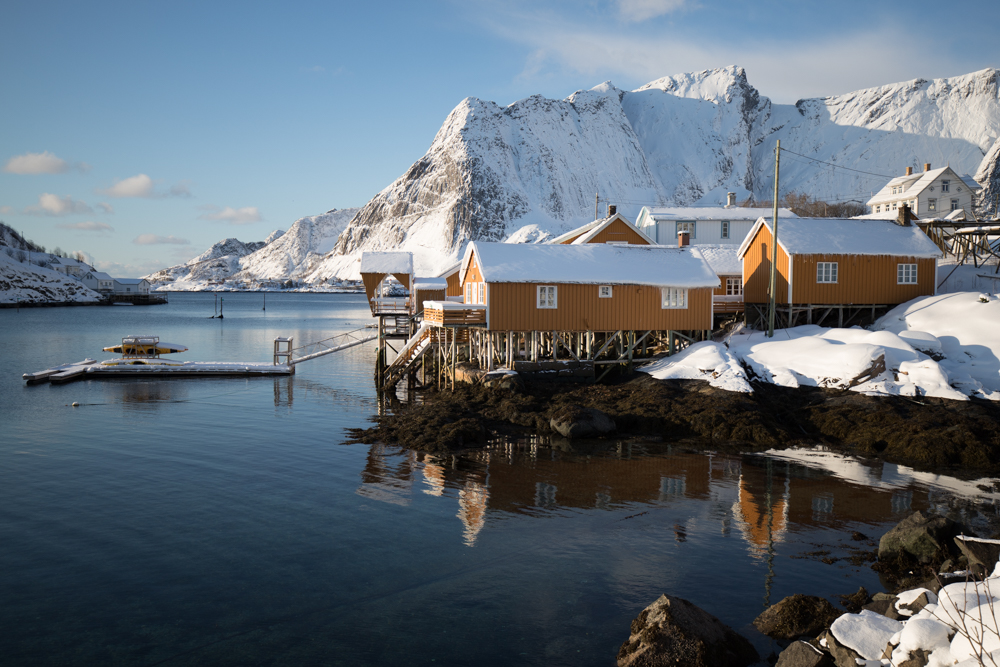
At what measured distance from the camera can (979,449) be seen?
62.1 ft

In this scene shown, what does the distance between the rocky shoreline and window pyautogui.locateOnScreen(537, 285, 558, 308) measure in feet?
15.6

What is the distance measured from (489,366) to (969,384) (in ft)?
61.1

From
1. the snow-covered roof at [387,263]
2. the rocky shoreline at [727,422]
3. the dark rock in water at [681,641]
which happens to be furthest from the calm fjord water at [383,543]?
the snow-covered roof at [387,263]

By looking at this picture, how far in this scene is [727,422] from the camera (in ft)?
74.5

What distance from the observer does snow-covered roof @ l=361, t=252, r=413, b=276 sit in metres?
41.3

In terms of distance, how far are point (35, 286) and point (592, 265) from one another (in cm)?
13940

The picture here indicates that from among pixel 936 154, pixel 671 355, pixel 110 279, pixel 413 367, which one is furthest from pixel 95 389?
pixel 936 154

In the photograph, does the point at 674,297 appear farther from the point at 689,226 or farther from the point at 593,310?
the point at 689,226

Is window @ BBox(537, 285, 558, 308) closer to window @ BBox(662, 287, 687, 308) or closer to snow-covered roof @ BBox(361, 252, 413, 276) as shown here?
window @ BBox(662, 287, 687, 308)

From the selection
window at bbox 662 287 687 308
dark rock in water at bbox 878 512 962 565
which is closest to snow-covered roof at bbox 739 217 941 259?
window at bbox 662 287 687 308

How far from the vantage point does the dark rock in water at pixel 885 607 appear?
9.08 m

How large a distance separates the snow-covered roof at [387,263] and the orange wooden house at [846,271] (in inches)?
857

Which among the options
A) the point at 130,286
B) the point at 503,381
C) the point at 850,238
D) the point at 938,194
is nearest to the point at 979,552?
the point at 503,381

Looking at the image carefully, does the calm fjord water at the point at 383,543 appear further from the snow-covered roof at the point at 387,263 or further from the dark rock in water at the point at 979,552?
the snow-covered roof at the point at 387,263
